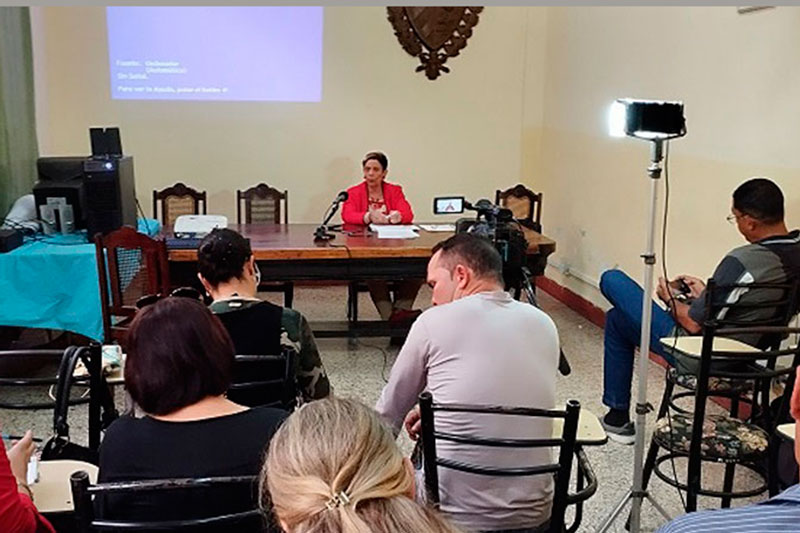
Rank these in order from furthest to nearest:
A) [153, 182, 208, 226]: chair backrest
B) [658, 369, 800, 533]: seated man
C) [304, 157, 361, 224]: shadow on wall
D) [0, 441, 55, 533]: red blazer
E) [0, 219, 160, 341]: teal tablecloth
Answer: [304, 157, 361, 224]: shadow on wall, [153, 182, 208, 226]: chair backrest, [0, 219, 160, 341]: teal tablecloth, [0, 441, 55, 533]: red blazer, [658, 369, 800, 533]: seated man

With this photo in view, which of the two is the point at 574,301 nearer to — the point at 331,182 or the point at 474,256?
the point at 331,182

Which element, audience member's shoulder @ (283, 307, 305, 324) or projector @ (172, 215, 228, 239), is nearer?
audience member's shoulder @ (283, 307, 305, 324)

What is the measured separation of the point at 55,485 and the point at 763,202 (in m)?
2.62

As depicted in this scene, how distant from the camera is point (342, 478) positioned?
879 millimetres

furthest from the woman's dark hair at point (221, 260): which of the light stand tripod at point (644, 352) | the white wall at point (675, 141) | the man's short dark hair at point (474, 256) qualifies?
the white wall at point (675, 141)

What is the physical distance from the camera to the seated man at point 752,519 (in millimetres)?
1116

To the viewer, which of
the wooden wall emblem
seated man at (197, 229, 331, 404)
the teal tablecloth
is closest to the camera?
seated man at (197, 229, 331, 404)

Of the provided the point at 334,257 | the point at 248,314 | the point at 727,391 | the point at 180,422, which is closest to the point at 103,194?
the point at 334,257

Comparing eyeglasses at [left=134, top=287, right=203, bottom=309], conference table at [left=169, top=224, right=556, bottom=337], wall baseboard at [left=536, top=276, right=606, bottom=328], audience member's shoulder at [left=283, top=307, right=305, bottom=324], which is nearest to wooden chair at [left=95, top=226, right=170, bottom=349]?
eyeglasses at [left=134, top=287, right=203, bottom=309]

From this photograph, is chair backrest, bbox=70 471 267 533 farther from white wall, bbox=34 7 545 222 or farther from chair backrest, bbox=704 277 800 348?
white wall, bbox=34 7 545 222

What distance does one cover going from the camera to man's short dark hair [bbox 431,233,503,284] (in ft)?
6.81

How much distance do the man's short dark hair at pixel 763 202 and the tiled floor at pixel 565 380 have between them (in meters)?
1.05

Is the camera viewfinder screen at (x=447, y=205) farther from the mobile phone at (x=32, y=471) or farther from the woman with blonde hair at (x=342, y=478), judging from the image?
the woman with blonde hair at (x=342, y=478)

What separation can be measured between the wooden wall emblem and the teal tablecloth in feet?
10.1
